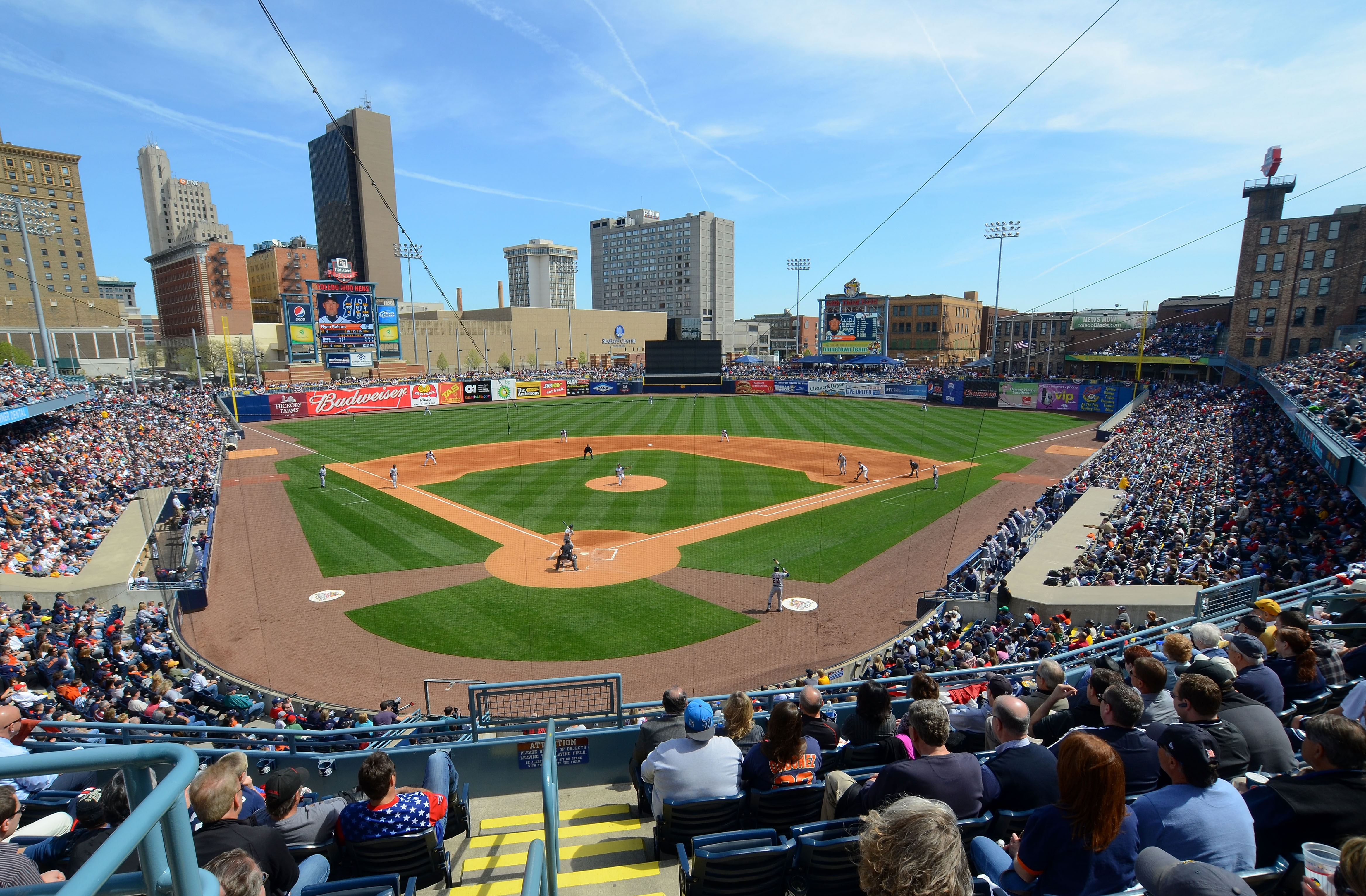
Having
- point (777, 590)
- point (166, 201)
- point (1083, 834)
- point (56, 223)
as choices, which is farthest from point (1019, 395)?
point (166, 201)

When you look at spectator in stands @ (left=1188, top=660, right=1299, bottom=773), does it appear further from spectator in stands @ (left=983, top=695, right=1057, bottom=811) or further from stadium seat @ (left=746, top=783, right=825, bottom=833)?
stadium seat @ (left=746, top=783, right=825, bottom=833)

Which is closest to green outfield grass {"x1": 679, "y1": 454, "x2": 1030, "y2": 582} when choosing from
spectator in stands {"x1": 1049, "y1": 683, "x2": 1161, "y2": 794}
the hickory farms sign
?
spectator in stands {"x1": 1049, "y1": 683, "x2": 1161, "y2": 794}

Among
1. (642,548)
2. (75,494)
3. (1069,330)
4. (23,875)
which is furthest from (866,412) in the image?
(23,875)

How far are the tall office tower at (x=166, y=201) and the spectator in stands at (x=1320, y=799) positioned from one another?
22413 cm

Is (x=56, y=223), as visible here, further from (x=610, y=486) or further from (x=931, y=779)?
(x=931, y=779)

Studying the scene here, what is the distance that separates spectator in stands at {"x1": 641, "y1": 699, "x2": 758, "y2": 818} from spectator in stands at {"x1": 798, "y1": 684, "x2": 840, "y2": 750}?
2.89 ft

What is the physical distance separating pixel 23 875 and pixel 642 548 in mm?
20126

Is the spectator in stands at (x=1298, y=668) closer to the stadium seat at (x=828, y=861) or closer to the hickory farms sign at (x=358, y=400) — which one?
the stadium seat at (x=828, y=861)

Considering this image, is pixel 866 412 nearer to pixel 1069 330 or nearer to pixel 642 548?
pixel 1069 330

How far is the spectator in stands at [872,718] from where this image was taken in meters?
5.66

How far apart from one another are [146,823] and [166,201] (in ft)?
806

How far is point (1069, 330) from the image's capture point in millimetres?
79250

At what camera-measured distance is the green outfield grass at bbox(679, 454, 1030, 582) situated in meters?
21.7

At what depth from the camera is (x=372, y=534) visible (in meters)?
25.4
